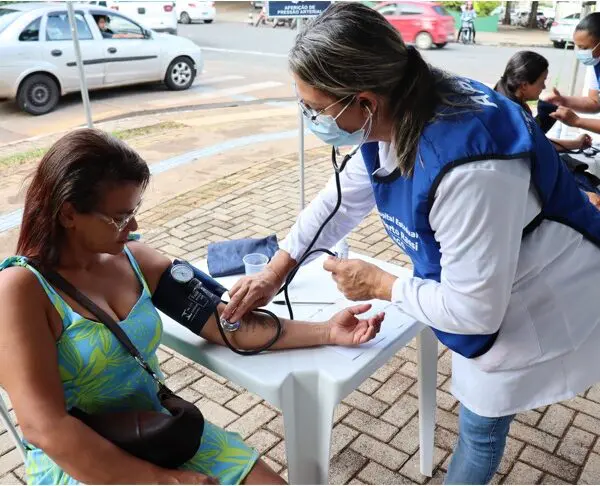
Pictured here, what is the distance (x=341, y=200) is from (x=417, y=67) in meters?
0.54

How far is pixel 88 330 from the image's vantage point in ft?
4.17

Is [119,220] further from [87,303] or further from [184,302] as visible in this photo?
[184,302]

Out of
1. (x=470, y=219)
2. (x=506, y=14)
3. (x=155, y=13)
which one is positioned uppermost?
(x=470, y=219)

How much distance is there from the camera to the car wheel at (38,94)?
7277mm

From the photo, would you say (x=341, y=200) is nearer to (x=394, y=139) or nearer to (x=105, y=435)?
(x=394, y=139)

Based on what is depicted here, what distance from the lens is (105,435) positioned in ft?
4.06

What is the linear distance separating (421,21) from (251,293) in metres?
13.3

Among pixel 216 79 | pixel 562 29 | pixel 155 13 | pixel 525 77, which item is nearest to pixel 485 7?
pixel 562 29

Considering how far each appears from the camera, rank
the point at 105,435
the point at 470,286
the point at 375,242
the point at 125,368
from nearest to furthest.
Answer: the point at 470,286
the point at 105,435
the point at 125,368
the point at 375,242

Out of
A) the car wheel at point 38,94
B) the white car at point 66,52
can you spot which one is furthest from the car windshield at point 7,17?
the car wheel at point 38,94

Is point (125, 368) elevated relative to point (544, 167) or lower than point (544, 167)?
lower

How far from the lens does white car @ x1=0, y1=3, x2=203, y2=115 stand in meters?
7.12

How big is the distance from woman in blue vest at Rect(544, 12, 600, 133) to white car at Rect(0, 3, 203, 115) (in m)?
6.17

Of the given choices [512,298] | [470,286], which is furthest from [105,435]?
[512,298]
